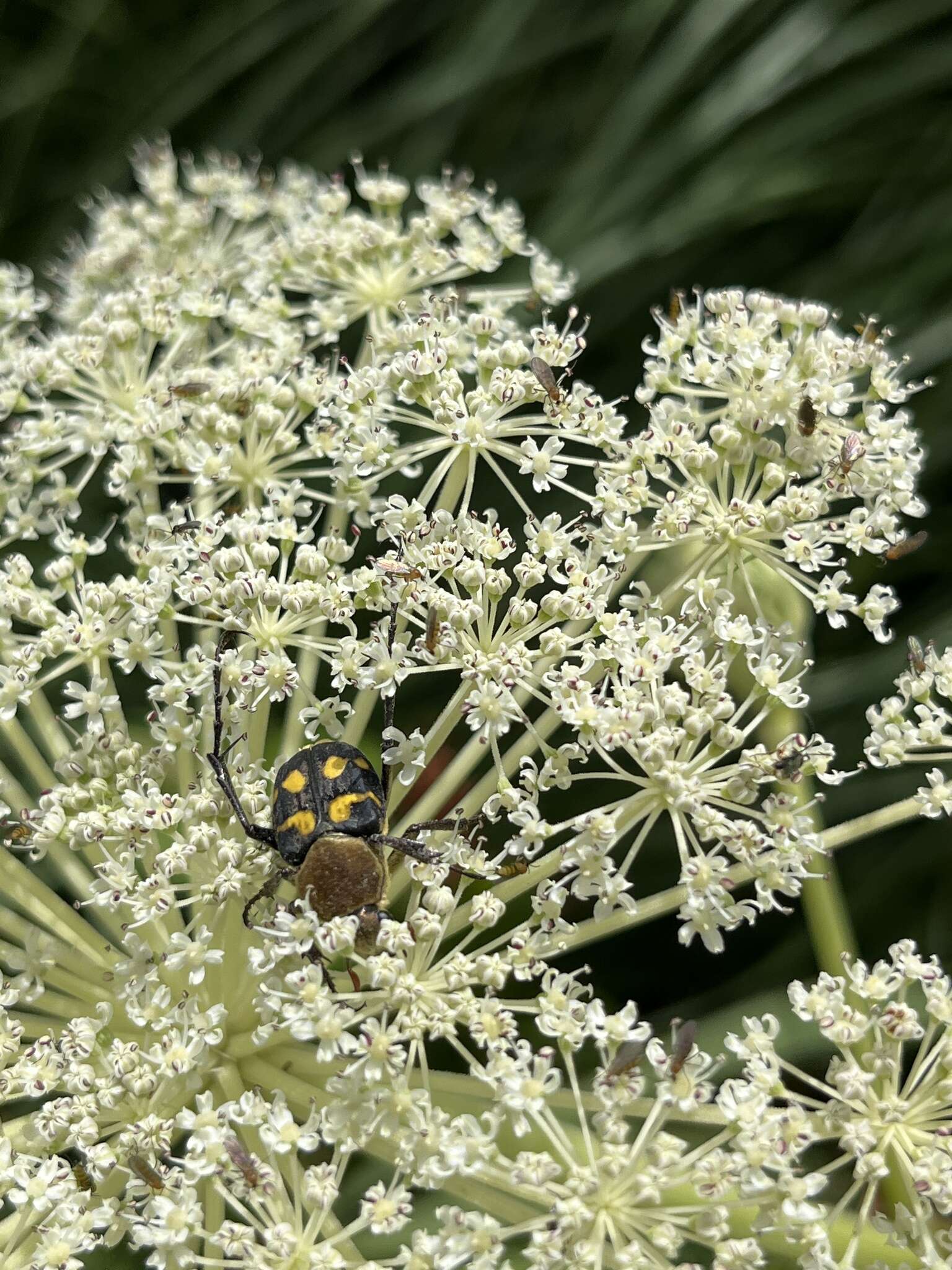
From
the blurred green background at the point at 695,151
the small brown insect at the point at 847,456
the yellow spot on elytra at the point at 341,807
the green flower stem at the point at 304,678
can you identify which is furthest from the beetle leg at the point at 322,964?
the blurred green background at the point at 695,151

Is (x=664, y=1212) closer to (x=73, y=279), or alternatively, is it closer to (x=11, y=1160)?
(x=11, y=1160)

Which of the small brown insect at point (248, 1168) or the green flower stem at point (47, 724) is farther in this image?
the green flower stem at point (47, 724)

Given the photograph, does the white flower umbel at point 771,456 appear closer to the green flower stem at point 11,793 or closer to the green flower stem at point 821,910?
the green flower stem at point 821,910

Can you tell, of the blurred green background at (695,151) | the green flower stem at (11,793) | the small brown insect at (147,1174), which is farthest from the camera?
the blurred green background at (695,151)

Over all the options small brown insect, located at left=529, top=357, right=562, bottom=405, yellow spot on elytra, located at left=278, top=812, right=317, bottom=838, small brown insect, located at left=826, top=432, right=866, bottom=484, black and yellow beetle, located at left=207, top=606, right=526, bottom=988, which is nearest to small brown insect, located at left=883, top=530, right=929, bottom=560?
small brown insect, located at left=826, top=432, right=866, bottom=484

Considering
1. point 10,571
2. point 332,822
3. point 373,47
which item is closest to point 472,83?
point 373,47

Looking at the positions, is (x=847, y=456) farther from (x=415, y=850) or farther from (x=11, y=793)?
(x=11, y=793)
